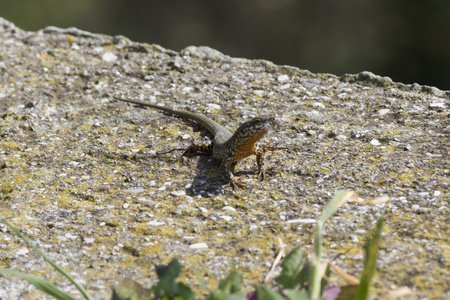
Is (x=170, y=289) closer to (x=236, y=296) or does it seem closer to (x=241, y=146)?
(x=236, y=296)

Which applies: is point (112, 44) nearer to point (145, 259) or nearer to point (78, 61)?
point (78, 61)

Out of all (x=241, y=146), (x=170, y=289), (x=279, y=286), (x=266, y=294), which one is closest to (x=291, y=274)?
(x=279, y=286)

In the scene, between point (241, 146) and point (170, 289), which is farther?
point (241, 146)

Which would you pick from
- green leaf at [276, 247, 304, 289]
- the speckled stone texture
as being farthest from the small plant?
the speckled stone texture

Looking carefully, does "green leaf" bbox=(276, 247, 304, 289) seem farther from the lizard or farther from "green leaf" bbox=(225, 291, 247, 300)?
the lizard

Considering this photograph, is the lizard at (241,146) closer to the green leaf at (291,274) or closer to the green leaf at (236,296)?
the green leaf at (291,274)

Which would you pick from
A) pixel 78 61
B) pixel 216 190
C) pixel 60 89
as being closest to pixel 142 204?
pixel 216 190

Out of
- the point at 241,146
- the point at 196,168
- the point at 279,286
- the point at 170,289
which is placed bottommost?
the point at 170,289

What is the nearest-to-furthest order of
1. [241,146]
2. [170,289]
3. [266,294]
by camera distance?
[266,294]
[170,289]
[241,146]

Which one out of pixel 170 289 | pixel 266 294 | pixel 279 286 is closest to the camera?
pixel 266 294
